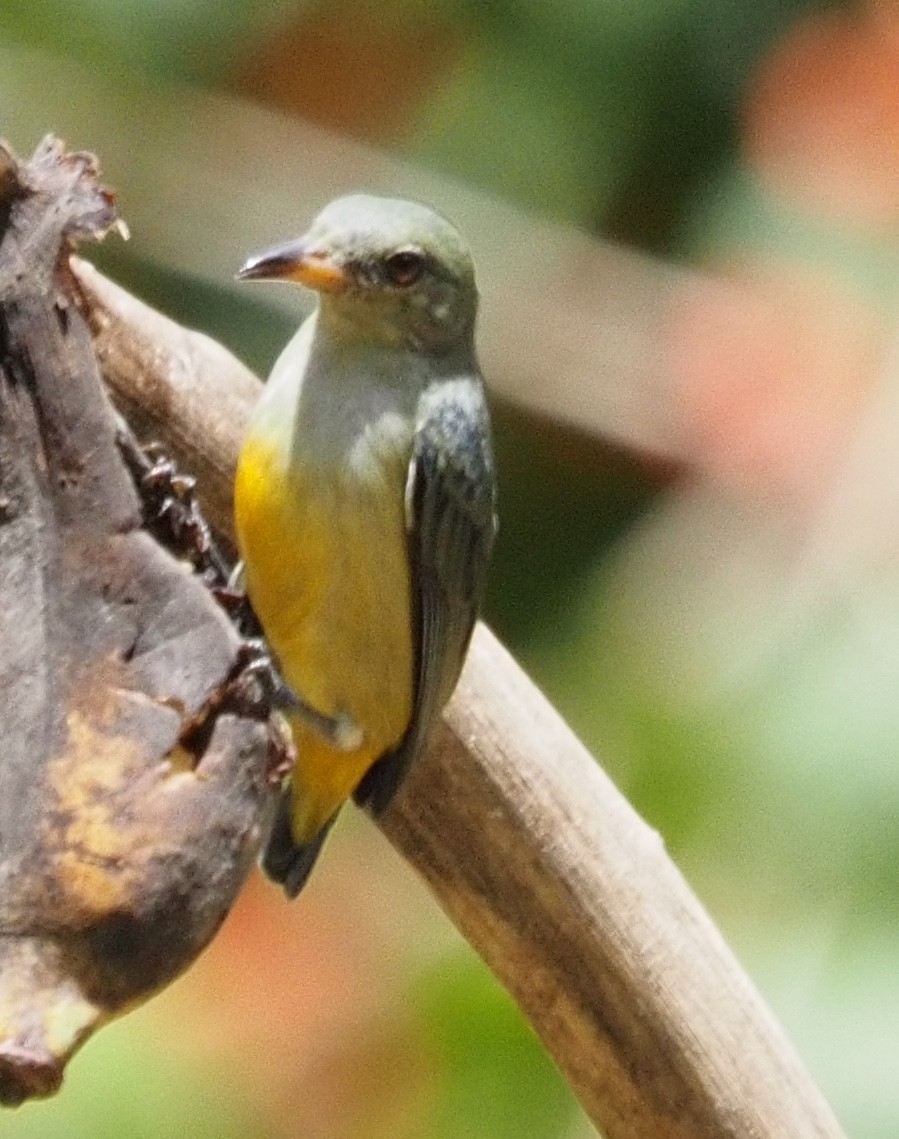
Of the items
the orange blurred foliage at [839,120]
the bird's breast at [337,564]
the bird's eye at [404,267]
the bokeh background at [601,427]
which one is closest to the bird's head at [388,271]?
the bird's eye at [404,267]

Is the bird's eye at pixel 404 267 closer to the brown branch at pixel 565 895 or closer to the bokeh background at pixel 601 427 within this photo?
the brown branch at pixel 565 895

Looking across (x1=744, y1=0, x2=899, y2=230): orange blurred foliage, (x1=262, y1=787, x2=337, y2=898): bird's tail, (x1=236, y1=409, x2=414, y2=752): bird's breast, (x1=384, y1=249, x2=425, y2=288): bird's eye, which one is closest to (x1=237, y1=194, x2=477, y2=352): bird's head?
(x1=384, y1=249, x2=425, y2=288): bird's eye

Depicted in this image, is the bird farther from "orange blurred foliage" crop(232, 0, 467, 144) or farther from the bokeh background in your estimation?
"orange blurred foliage" crop(232, 0, 467, 144)

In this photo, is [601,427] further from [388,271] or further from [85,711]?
[85,711]

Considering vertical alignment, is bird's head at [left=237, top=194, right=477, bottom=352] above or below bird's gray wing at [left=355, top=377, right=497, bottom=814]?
above

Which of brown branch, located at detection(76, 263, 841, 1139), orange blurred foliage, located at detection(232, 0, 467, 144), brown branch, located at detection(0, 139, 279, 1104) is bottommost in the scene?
brown branch, located at detection(76, 263, 841, 1139)

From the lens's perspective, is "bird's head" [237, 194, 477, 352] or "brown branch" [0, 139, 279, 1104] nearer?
"brown branch" [0, 139, 279, 1104]

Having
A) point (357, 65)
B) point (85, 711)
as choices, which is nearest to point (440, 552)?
point (85, 711)
